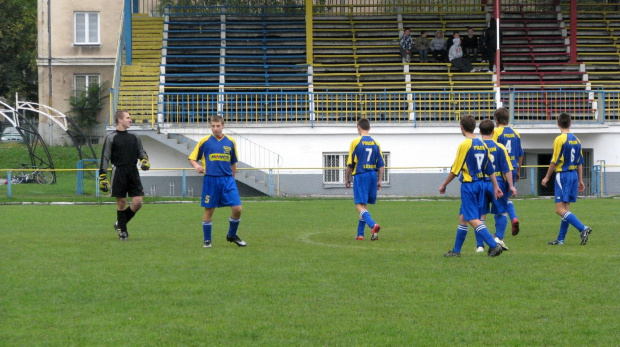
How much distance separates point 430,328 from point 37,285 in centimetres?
422

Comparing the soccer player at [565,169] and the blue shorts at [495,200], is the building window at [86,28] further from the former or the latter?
the blue shorts at [495,200]

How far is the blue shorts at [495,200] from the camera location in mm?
11594

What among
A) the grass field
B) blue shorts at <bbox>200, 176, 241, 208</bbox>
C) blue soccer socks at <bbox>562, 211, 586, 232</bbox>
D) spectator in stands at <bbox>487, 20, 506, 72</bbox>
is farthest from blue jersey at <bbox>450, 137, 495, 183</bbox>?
spectator in stands at <bbox>487, 20, 506, 72</bbox>

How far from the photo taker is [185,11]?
40062 millimetres

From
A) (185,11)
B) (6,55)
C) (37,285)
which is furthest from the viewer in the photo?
(6,55)

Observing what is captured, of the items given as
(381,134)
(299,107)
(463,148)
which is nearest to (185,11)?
(299,107)

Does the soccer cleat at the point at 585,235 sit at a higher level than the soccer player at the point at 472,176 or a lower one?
lower

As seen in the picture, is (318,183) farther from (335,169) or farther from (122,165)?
(122,165)

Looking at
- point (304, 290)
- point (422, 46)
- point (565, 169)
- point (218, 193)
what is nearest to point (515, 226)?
point (565, 169)

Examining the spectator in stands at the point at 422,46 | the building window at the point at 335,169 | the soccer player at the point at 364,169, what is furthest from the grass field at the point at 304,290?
the spectator in stands at the point at 422,46

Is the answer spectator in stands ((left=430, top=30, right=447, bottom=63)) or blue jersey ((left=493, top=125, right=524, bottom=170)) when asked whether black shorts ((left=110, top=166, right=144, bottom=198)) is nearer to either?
blue jersey ((left=493, top=125, right=524, bottom=170))

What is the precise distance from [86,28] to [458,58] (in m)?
25.1

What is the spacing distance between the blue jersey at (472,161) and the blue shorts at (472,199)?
0.24 feet

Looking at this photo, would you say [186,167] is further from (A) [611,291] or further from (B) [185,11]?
(A) [611,291]
